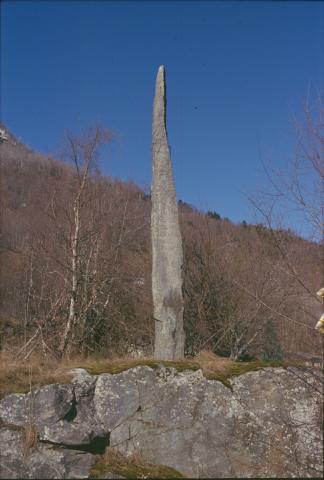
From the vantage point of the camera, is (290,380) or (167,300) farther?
(167,300)

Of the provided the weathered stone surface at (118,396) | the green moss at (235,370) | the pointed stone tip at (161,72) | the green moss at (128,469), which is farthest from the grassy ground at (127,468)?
the pointed stone tip at (161,72)

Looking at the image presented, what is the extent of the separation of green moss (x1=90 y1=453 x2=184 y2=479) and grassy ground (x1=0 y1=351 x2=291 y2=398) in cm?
82

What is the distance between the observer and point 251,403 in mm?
4242

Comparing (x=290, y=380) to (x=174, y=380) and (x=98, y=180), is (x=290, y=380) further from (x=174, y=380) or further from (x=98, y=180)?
(x=98, y=180)

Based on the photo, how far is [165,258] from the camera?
5656mm

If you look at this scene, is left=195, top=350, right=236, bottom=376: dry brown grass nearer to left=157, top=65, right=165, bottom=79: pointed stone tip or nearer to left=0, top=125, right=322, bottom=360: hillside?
left=0, top=125, right=322, bottom=360: hillside

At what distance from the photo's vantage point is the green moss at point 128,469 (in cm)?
375

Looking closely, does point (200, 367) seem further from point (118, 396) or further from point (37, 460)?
point (37, 460)

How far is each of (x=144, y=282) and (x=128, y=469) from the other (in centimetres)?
558

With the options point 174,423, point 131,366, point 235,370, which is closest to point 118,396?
point 131,366

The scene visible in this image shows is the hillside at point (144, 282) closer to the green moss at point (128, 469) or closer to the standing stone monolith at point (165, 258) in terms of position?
the standing stone monolith at point (165, 258)

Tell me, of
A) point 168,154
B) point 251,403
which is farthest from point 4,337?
point 251,403

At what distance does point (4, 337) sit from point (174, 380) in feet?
19.2

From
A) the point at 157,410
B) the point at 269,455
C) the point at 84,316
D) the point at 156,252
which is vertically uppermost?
the point at 156,252
